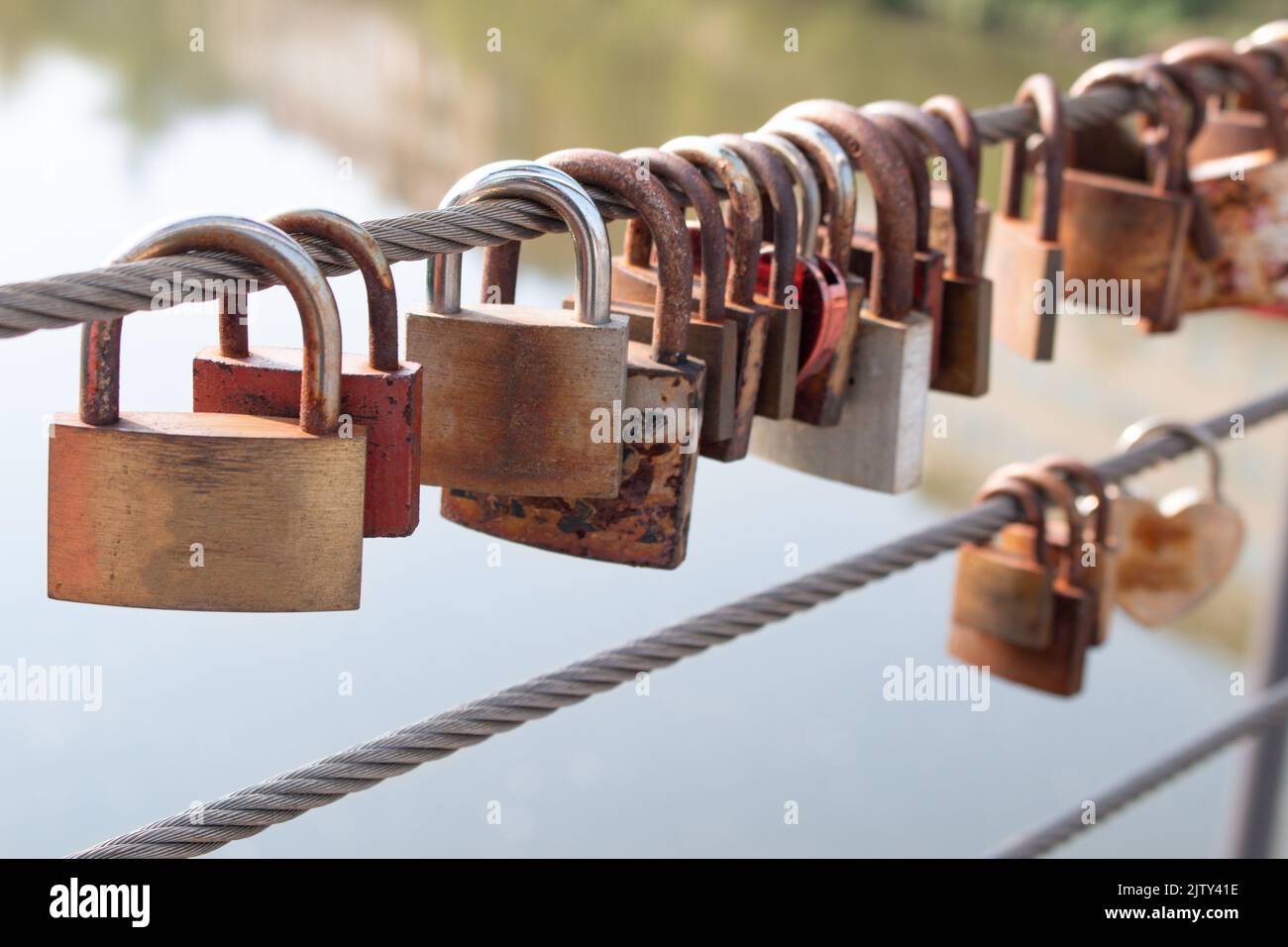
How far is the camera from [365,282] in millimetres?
853

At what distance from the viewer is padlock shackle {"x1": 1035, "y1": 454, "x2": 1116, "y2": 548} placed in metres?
1.75

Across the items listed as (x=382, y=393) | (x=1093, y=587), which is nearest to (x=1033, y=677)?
(x=1093, y=587)

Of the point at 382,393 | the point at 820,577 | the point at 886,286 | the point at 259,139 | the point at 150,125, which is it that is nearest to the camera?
the point at 382,393

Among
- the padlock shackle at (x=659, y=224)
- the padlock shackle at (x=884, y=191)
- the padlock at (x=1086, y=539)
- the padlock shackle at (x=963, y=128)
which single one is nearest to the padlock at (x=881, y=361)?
the padlock shackle at (x=884, y=191)

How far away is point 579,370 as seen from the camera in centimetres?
94

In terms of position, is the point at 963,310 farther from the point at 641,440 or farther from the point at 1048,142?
the point at 641,440

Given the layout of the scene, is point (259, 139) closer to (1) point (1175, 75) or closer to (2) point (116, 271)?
(1) point (1175, 75)

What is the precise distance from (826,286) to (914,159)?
159 mm

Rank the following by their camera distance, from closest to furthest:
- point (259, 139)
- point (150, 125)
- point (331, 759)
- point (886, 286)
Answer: point (331, 759), point (886, 286), point (259, 139), point (150, 125)

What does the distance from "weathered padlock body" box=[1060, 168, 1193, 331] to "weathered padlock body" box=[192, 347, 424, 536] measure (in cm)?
95

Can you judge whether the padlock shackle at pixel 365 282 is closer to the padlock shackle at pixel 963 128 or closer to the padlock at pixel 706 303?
the padlock at pixel 706 303

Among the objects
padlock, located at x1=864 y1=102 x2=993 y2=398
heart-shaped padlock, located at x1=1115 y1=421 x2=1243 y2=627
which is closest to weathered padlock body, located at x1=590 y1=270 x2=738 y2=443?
padlock, located at x1=864 y1=102 x2=993 y2=398

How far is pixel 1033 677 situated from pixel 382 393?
114 centimetres

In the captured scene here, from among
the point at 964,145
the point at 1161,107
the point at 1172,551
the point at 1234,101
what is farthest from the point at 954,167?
the point at 1172,551
